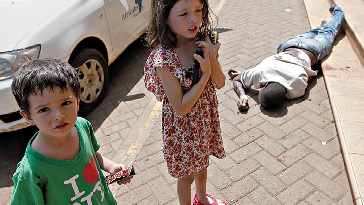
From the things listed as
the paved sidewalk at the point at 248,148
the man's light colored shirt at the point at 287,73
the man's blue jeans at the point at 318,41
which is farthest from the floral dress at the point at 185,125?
the man's blue jeans at the point at 318,41

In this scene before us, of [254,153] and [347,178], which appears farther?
[254,153]

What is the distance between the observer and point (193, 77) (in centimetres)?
175

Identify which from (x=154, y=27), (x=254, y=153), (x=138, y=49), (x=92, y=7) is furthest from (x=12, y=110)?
(x=138, y=49)

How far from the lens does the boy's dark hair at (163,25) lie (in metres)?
1.68

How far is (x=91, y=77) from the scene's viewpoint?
388 centimetres

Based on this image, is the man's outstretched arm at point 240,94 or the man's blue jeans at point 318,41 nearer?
the man's outstretched arm at point 240,94

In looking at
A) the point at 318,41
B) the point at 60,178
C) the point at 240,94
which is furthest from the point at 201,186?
the point at 318,41

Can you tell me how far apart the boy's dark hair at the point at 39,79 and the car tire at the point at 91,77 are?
Answer: 225 cm

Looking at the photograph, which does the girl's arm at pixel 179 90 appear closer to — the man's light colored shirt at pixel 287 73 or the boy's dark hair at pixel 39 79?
the boy's dark hair at pixel 39 79

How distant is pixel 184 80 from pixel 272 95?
2.21 m

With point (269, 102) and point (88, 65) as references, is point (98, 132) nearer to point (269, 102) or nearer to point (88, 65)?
point (88, 65)

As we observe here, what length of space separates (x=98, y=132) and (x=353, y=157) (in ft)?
8.73

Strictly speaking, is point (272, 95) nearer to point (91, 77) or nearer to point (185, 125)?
point (185, 125)

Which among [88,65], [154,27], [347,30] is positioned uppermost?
[154,27]
